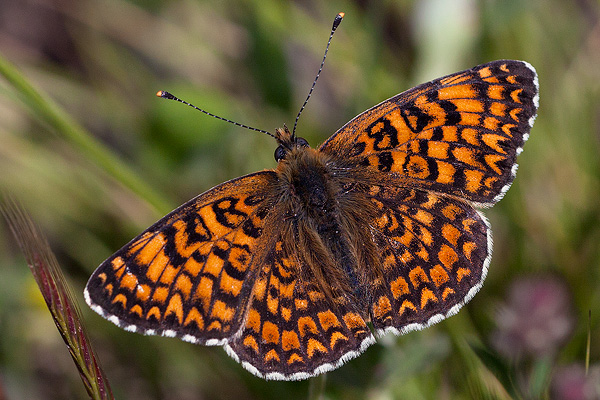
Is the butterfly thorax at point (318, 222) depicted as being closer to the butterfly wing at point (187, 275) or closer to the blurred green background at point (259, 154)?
the butterfly wing at point (187, 275)

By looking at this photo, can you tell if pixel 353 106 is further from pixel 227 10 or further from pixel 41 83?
pixel 41 83

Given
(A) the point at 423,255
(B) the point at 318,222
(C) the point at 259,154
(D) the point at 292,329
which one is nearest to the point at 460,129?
(A) the point at 423,255

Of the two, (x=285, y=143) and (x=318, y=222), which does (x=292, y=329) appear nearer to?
(x=318, y=222)

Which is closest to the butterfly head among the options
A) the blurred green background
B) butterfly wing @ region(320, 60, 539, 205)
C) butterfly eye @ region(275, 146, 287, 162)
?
butterfly eye @ region(275, 146, 287, 162)

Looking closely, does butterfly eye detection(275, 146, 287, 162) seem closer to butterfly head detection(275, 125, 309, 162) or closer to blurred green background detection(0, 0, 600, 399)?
butterfly head detection(275, 125, 309, 162)

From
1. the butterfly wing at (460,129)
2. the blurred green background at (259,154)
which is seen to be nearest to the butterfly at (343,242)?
the butterfly wing at (460,129)

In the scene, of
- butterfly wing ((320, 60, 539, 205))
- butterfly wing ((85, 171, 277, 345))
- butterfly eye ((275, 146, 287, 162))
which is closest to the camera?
butterfly wing ((85, 171, 277, 345))

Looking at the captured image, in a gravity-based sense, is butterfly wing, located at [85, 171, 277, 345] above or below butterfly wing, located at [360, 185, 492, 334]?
above

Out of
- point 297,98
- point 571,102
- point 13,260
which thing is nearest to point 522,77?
point 571,102
